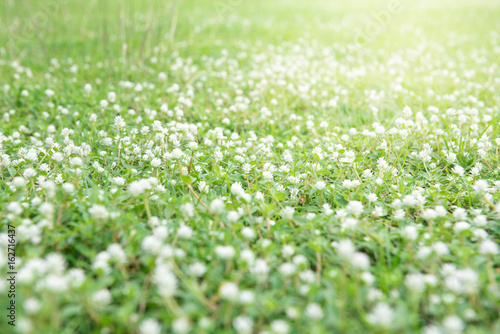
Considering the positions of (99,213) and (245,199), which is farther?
(245,199)

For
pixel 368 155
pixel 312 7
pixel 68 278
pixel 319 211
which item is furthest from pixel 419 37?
pixel 68 278

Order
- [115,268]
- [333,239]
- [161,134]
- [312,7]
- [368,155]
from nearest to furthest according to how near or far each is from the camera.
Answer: [115,268], [333,239], [161,134], [368,155], [312,7]

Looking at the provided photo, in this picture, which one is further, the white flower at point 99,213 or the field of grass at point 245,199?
the white flower at point 99,213

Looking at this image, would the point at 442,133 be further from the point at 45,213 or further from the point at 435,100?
the point at 45,213

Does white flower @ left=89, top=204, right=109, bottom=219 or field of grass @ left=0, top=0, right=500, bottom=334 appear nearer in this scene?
field of grass @ left=0, top=0, right=500, bottom=334

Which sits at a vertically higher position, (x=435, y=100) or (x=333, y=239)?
(x=435, y=100)

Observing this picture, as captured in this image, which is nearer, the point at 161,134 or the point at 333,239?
the point at 333,239

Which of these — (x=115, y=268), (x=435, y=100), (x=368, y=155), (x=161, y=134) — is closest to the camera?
(x=115, y=268)

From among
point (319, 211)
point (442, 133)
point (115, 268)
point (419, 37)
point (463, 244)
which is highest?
point (419, 37)
